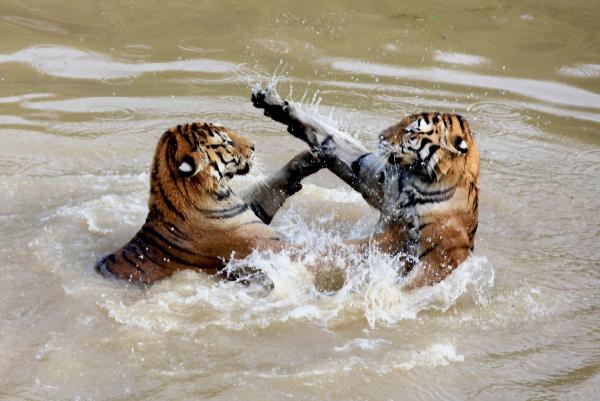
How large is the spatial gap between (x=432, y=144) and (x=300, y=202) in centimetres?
116

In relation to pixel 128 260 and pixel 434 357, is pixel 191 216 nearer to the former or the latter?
pixel 128 260

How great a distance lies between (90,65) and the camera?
6527mm

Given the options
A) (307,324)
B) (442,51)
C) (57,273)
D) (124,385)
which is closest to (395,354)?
(307,324)

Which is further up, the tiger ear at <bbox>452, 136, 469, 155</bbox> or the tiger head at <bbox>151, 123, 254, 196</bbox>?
the tiger ear at <bbox>452, 136, 469, 155</bbox>

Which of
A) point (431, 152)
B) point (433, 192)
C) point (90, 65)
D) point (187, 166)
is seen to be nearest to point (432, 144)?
point (431, 152)

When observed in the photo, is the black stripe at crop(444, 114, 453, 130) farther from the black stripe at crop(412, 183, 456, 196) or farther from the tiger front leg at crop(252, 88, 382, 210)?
the tiger front leg at crop(252, 88, 382, 210)

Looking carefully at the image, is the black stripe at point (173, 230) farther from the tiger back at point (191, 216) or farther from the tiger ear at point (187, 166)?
the tiger ear at point (187, 166)

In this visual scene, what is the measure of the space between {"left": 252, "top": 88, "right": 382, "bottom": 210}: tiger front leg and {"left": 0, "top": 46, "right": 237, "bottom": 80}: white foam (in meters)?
2.36

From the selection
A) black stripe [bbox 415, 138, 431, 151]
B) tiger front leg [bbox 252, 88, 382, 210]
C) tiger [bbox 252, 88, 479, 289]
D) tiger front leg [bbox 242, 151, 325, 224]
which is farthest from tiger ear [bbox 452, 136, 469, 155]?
tiger front leg [bbox 242, 151, 325, 224]

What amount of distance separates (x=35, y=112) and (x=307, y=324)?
2936 mm

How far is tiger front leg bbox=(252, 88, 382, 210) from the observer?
420 cm

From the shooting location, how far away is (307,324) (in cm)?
377

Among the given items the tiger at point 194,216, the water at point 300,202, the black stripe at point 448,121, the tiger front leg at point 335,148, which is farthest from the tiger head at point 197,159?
the black stripe at point 448,121

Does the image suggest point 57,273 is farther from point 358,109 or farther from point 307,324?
point 358,109
